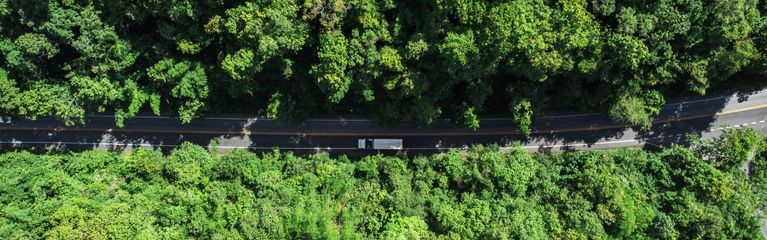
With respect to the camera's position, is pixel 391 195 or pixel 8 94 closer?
pixel 8 94

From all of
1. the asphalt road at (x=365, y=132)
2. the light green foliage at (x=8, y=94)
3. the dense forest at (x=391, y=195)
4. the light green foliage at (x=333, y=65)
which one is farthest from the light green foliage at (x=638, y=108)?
the light green foliage at (x=8, y=94)

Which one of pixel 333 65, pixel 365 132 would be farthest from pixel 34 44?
pixel 365 132

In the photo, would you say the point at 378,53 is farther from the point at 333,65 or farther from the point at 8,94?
the point at 8,94

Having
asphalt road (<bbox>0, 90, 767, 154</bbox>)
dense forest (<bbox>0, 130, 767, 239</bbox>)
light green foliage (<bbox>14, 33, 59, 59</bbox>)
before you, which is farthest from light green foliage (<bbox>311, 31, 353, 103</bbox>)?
light green foliage (<bbox>14, 33, 59, 59</bbox>)

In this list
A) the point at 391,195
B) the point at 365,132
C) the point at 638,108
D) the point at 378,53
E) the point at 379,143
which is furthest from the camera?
the point at 365,132

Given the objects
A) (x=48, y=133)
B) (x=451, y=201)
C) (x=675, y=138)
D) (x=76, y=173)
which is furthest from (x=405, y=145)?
(x=48, y=133)

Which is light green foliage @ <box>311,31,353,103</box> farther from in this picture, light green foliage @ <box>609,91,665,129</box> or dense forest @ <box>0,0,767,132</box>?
light green foliage @ <box>609,91,665,129</box>
